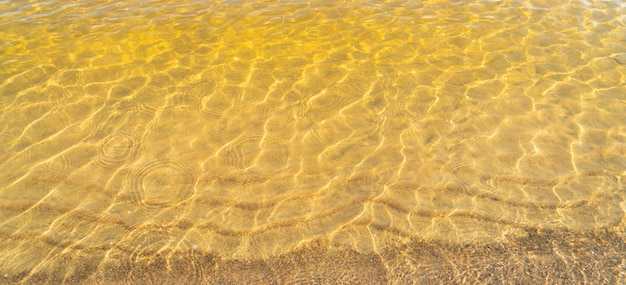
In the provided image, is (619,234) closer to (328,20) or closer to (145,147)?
(145,147)

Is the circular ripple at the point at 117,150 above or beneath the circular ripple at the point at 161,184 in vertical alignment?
above

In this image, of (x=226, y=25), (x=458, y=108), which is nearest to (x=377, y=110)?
(x=458, y=108)

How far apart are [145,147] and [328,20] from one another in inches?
150

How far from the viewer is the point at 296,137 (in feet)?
13.2

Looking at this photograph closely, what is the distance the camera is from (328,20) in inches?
256

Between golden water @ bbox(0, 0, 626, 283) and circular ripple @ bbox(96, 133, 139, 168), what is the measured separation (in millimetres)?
19

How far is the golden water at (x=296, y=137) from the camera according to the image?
3064mm

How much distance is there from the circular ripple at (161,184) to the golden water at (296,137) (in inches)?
0.7

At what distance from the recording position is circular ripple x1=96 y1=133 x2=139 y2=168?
145 inches

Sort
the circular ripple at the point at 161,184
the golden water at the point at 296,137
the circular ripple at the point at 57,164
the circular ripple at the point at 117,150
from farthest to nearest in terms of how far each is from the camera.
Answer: the circular ripple at the point at 117,150, the circular ripple at the point at 57,164, the circular ripple at the point at 161,184, the golden water at the point at 296,137

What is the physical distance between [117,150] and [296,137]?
5.56 ft

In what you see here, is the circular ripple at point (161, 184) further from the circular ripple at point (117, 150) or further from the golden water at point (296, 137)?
the circular ripple at point (117, 150)

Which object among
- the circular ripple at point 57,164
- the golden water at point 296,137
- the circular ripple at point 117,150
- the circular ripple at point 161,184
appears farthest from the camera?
the circular ripple at point 117,150

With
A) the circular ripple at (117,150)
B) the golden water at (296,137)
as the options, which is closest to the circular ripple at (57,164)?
the golden water at (296,137)
